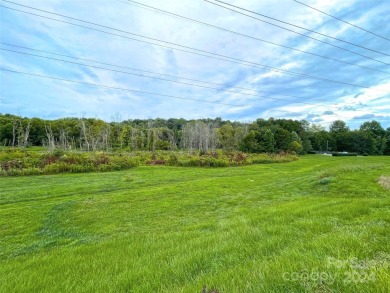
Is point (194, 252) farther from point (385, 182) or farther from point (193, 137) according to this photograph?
point (193, 137)

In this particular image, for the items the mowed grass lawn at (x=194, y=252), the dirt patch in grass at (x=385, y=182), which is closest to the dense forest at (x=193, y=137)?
the dirt patch in grass at (x=385, y=182)

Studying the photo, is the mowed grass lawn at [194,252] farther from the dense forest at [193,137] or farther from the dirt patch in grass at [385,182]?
the dense forest at [193,137]

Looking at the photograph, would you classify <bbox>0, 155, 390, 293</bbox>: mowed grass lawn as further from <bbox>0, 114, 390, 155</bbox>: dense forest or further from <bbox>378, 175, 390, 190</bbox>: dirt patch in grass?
<bbox>0, 114, 390, 155</bbox>: dense forest

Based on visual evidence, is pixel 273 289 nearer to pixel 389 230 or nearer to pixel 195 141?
pixel 389 230

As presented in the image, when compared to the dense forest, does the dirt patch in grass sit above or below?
below

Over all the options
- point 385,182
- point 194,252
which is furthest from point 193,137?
point 194,252

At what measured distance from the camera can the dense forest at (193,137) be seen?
181 feet

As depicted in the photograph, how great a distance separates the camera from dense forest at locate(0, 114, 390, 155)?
55094mm

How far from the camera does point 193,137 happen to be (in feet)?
224

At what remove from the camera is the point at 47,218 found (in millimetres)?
7531

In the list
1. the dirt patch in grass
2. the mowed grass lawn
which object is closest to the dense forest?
the dirt patch in grass

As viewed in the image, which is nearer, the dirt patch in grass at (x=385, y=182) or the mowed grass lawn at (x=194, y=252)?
the mowed grass lawn at (x=194, y=252)

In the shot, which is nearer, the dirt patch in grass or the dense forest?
the dirt patch in grass

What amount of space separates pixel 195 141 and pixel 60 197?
58.9 metres
